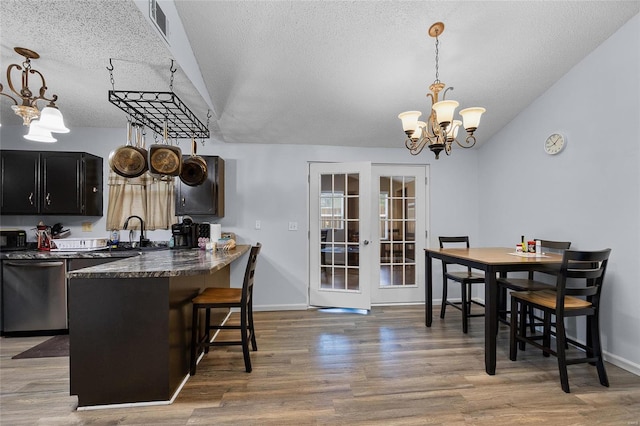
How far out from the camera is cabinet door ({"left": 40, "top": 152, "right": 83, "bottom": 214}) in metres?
3.28

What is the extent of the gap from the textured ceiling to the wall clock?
53 centimetres

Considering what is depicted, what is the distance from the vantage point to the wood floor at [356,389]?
1776 millimetres

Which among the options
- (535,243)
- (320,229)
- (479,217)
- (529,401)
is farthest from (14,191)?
(479,217)

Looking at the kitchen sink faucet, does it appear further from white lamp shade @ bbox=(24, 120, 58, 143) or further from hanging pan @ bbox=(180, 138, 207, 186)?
white lamp shade @ bbox=(24, 120, 58, 143)

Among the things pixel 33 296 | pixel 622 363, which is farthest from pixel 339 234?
pixel 33 296

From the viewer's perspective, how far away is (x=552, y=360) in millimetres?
2475

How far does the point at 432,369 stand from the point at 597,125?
8.32 feet

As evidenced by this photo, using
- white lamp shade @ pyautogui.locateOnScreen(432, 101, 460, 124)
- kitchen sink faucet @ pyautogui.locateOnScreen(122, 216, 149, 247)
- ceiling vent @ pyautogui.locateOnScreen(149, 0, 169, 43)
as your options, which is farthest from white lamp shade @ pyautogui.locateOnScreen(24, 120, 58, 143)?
white lamp shade @ pyautogui.locateOnScreen(432, 101, 460, 124)

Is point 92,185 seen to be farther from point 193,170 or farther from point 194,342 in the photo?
point 194,342

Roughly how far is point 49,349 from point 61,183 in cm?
176

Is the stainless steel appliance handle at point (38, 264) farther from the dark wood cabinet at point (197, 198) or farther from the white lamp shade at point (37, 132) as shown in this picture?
the white lamp shade at point (37, 132)

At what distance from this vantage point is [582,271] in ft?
6.85

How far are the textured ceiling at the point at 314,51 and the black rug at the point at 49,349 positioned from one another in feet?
7.93

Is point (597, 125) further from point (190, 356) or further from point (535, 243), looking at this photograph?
point (190, 356)
